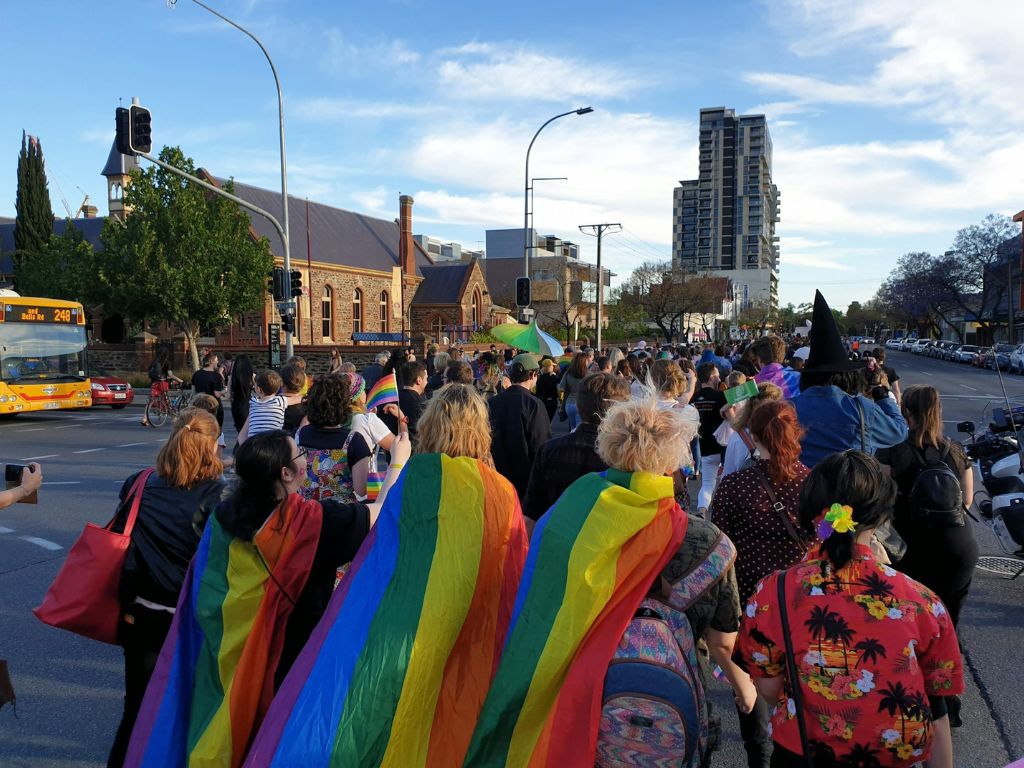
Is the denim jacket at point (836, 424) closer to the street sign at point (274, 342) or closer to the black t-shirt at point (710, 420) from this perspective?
the black t-shirt at point (710, 420)

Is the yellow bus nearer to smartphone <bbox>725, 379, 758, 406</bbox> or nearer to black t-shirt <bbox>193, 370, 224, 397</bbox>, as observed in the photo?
black t-shirt <bbox>193, 370, 224, 397</bbox>

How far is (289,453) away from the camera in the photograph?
3.09 metres

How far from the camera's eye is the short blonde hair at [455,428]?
337cm

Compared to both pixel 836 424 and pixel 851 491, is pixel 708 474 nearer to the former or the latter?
pixel 836 424

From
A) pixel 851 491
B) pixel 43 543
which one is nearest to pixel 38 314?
pixel 43 543

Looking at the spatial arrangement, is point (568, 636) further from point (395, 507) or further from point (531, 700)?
point (395, 507)

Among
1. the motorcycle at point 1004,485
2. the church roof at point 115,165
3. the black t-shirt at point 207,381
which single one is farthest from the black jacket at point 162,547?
the church roof at point 115,165

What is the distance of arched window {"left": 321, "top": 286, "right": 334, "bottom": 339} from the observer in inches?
1928

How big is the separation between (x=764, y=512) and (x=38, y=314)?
20.5m

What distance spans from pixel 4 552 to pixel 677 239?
168058mm

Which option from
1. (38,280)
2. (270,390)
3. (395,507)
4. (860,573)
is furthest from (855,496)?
(38,280)

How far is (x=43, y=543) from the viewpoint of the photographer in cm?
777

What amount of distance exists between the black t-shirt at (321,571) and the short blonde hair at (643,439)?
1.09 m

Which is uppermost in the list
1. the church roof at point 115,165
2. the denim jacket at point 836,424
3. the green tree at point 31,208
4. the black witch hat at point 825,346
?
the church roof at point 115,165
